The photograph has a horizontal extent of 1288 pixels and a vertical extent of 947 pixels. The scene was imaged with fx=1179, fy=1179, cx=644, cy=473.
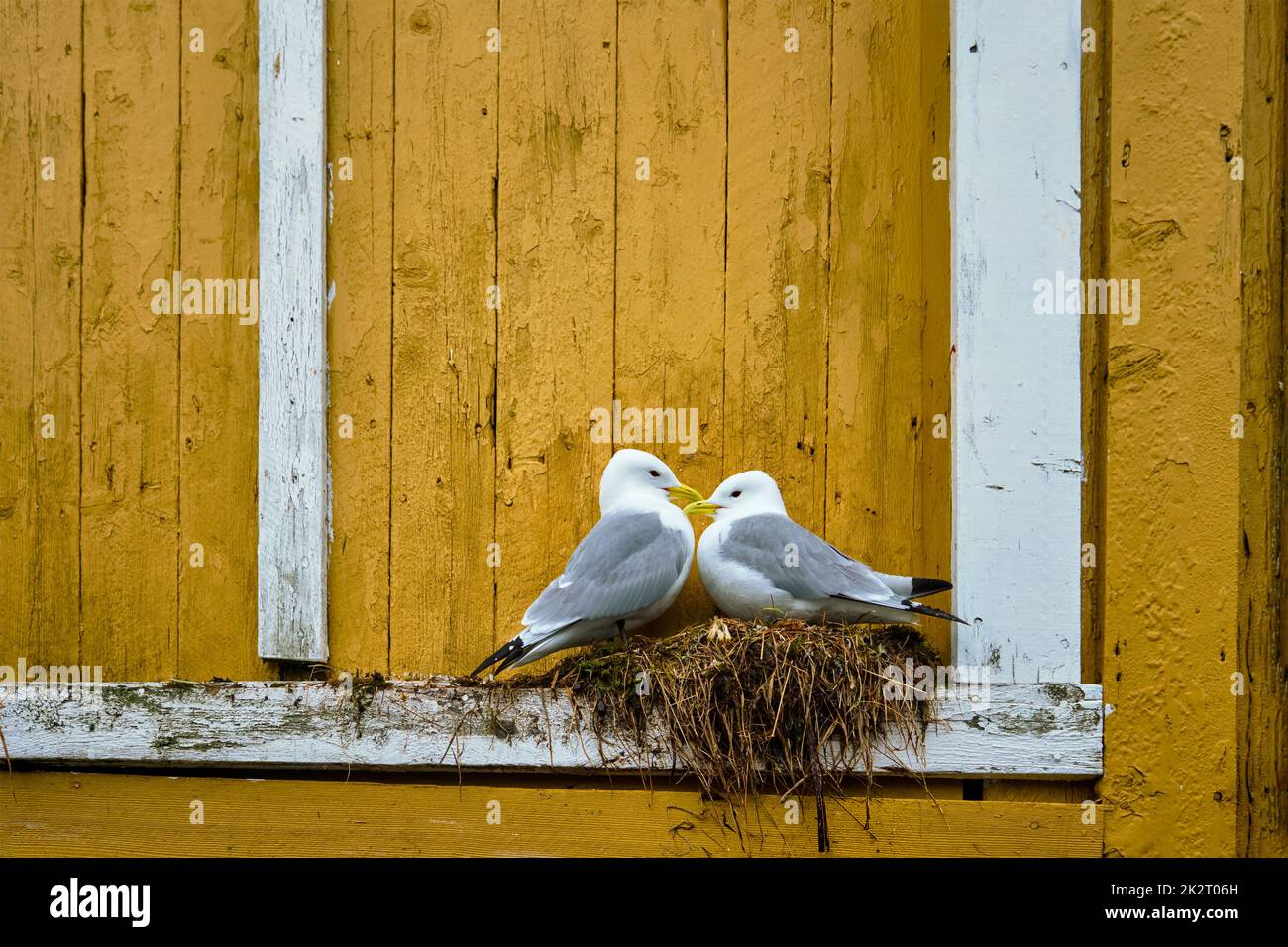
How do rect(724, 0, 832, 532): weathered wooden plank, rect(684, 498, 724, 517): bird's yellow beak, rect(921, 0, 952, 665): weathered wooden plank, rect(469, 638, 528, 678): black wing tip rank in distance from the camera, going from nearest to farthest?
1. rect(469, 638, 528, 678): black wing tip
2. rect(921, 0, 952, 665): weathered wooden plank
3. rect(684, 498, 724, 517): bird's yellow beak
4. rect(724, 0, 832, 532): weathered wooden plank

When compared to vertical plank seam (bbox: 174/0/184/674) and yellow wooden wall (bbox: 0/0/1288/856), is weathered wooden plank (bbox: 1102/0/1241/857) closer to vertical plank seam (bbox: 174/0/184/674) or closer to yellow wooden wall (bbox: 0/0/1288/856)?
yellow wooden wall (bbox: 0/0/1288/856)

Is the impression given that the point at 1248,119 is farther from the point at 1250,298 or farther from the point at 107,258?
the point at 107,258

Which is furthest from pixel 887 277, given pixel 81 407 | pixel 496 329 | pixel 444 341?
pixel 81 407

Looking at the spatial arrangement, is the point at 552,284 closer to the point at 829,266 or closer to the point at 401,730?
the point at 829,266

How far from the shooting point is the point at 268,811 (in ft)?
10.0

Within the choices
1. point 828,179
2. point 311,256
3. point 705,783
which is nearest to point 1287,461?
point 828,179

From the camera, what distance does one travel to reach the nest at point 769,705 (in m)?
2.85

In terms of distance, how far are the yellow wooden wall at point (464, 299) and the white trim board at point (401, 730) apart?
0.93 ft

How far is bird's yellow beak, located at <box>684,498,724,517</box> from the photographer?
328 centimetres

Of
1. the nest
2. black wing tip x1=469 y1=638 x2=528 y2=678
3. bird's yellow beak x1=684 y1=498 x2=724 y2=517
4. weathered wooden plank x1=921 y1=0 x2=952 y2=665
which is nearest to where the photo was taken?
the nest

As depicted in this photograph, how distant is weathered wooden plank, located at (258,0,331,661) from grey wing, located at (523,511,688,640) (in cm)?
66

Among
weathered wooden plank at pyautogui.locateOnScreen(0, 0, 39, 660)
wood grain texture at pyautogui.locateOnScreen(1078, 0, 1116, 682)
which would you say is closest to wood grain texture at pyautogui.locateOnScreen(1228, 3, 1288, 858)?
wood grain texture at pyautogui.locateOnScreen(1078, 0, 1116, 682)

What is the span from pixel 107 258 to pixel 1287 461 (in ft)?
10.9

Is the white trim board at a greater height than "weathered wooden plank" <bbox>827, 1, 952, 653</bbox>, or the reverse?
"weathered wooden plank" <bbox>827, 1, 952, 653</bbox>
